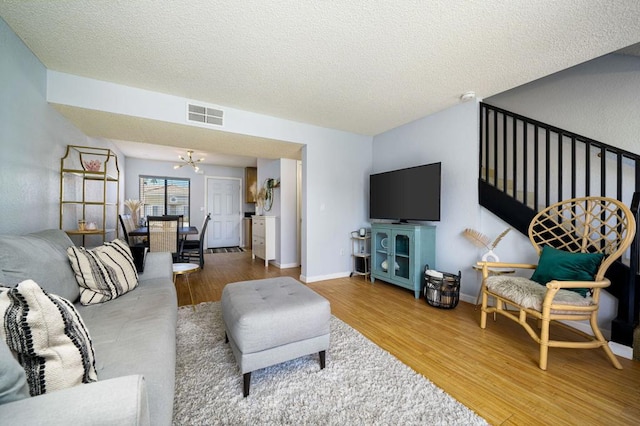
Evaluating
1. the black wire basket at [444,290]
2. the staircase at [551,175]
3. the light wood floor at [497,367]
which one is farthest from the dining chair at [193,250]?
the staircase at [551,175]

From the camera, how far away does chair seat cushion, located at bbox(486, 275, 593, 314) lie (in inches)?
67.2

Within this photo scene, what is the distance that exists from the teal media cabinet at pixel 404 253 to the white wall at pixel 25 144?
3.61 meters

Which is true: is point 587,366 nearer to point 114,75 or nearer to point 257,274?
point 257,274

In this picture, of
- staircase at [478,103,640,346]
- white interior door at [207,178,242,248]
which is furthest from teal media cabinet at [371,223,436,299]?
white interior door at [207,178,242,248]

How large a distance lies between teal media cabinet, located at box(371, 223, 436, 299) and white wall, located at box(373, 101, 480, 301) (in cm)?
20

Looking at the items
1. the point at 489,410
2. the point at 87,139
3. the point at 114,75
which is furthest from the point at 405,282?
the point at 87,139

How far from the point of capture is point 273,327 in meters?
1.43

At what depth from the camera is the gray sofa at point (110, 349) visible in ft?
1.86

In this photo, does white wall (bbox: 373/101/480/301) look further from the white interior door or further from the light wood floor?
the white interior door

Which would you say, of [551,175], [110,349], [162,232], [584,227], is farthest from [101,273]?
[551,175]

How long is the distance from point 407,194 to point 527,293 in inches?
70.1

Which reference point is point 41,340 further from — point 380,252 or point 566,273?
point 380,252

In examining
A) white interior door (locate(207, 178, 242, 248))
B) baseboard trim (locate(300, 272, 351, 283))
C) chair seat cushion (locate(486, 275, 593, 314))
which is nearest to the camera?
chair seat cushion (locate(486, 275, 593, 314))

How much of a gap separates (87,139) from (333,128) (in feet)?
11.3
